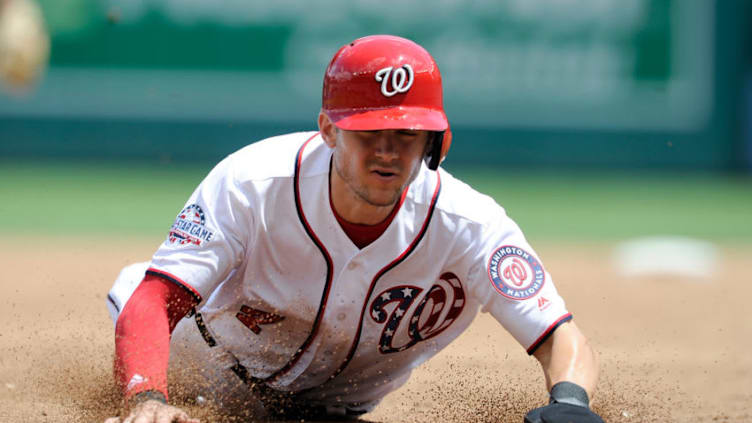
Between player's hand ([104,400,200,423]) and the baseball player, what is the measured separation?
0.6 inches

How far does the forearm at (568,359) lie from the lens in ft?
12.1

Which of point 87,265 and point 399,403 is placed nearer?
point 399,403

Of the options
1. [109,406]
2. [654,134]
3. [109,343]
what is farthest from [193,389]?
[654,134]

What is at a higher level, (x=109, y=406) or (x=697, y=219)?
(x=109, y=406)

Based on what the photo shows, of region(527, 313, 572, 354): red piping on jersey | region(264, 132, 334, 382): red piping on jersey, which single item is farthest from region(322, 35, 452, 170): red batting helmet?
region(527, 313, 572, 354): red piping on jersey

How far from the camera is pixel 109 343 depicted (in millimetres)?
6266

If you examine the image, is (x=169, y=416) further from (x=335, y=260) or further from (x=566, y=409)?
(x=566, y=409)

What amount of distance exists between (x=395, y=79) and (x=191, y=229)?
90 cm

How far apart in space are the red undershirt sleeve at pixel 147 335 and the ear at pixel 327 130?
74 cm

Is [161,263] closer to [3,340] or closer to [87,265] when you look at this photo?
[3,340]

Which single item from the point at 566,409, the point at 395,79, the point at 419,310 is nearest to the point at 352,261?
the point at 419,310

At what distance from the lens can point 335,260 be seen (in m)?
3.93

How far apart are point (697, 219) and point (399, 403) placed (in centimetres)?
1030

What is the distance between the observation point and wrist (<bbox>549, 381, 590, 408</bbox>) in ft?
11.7
